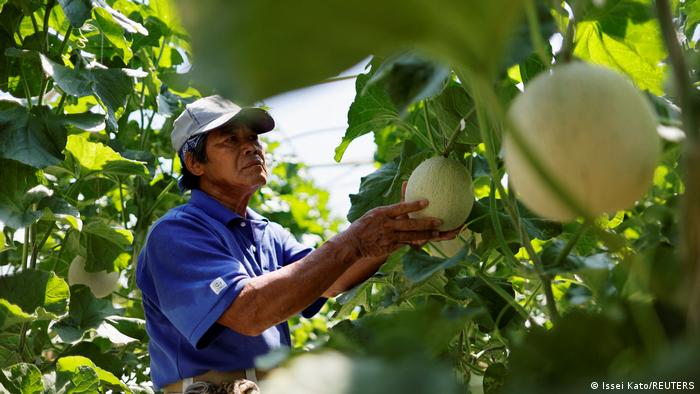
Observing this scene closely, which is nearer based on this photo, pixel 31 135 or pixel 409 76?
pixel 409 76

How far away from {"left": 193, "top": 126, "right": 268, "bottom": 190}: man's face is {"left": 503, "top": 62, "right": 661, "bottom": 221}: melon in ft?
4.78

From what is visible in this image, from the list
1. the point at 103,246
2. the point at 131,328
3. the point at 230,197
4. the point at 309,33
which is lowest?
the point at 131,328

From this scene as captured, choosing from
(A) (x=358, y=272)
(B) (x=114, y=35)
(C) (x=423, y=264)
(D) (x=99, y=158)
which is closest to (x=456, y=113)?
(C) (x=423, y=264)

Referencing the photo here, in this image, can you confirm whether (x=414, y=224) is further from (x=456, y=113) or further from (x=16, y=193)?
(x=16, y=193)

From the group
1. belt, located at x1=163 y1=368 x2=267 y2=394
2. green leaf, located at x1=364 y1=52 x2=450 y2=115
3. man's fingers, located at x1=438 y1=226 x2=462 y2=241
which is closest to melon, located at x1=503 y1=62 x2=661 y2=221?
green leaf, located at x1=364 y1=52 x2=450 y2=115

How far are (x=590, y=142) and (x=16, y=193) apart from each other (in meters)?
1.59

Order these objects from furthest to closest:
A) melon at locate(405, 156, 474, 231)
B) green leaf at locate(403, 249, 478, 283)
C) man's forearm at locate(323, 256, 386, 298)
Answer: man's forearm at locate(323, 256, 386, 298), melon at locate(405, 156, 474, 231), green leaf at locate(403, 249, 478, 283)

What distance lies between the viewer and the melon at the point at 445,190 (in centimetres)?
121

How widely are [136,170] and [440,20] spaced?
1.70 metres

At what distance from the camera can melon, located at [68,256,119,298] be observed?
88.4 inches

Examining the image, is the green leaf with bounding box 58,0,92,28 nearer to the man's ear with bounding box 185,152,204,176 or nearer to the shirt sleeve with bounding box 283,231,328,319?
the man's ear with bounding box 185,152,204,176

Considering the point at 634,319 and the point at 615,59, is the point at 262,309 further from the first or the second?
the point at 634,319

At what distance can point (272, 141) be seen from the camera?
151 inches

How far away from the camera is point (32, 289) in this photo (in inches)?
76.6
